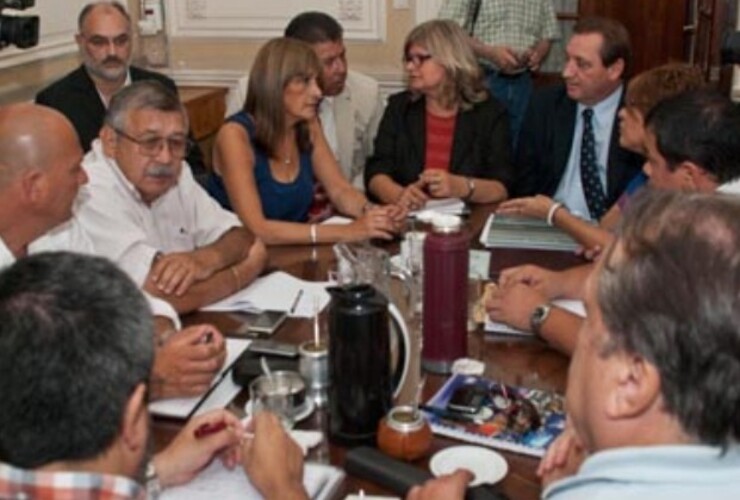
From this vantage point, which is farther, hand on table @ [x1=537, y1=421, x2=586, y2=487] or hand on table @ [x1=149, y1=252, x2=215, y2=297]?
hand on table @ [x1=149, y1=252, x2=215, y2=297]

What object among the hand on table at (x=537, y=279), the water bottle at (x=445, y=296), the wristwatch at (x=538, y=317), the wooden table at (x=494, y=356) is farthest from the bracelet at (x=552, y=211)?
the water bottle at (x=445, y=296)


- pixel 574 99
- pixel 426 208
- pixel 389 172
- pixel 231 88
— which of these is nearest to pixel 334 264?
pixel 426 208

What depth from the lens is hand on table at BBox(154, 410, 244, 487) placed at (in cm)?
142

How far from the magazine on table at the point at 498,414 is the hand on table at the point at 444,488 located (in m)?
0.18

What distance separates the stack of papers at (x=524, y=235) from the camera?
252 cm

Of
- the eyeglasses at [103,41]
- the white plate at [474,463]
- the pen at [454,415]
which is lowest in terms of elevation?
the white plate at [474,463]

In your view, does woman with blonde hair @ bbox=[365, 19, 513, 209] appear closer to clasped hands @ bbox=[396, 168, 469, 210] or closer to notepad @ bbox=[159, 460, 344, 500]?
clasped hands @ bbox=[396, 168, 469, 210]

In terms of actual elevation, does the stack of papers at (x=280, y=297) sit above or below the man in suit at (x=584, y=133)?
below

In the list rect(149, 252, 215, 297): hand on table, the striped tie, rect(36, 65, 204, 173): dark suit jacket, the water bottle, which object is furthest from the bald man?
the striped tie

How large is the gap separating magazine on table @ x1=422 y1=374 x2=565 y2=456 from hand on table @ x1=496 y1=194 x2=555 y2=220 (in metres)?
1.01

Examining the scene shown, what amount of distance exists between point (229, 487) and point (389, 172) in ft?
6.69

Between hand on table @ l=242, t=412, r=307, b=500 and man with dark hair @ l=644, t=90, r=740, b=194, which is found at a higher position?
man with dark hair @ l=644, t=90, r=740, b=194

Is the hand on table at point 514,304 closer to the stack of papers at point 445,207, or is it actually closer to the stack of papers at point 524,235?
the stack of papers at point 524,235

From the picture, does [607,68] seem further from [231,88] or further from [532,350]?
[231,88]
